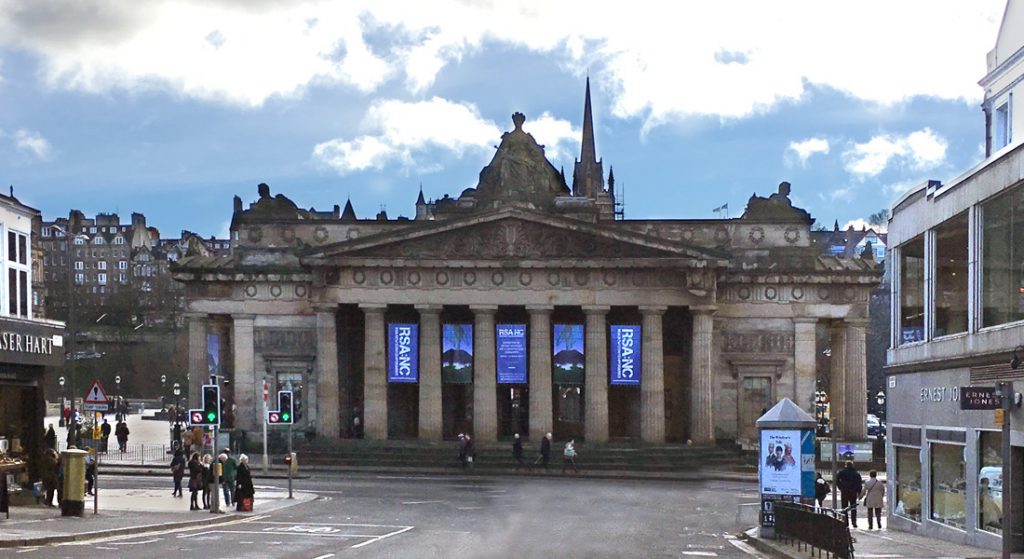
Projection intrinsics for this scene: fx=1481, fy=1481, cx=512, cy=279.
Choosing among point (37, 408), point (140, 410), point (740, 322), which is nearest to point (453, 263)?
point (740, 322)

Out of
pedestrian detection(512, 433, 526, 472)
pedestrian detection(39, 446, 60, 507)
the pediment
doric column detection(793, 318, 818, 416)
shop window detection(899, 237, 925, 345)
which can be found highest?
the pediment

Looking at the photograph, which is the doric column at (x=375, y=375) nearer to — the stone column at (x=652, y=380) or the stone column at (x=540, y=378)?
the stone column at (x=540, y=378)

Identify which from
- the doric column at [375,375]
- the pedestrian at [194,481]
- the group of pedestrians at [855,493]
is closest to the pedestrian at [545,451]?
the doric column at [375,375]

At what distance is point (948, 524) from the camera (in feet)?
105

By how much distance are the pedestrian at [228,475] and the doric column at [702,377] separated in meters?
31.4

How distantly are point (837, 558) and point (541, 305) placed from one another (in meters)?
46.8

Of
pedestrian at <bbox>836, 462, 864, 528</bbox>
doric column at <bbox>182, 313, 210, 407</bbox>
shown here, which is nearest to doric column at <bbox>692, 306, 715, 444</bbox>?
doric column at <bbox>182, 313, 210, 407</bbox>

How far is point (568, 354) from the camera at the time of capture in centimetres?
7125

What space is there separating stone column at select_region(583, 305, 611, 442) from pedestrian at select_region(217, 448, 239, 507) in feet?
95.5

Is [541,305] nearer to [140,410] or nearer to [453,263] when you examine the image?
[453,263]

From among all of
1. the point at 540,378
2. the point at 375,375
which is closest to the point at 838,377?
the point at 540,378

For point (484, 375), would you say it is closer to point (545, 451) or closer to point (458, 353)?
point (458, 353)

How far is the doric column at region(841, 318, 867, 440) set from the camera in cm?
7269

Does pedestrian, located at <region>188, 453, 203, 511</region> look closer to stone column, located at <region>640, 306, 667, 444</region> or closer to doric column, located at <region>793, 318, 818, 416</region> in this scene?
stone column, located at <region>640, 306, 667, 444</region>
